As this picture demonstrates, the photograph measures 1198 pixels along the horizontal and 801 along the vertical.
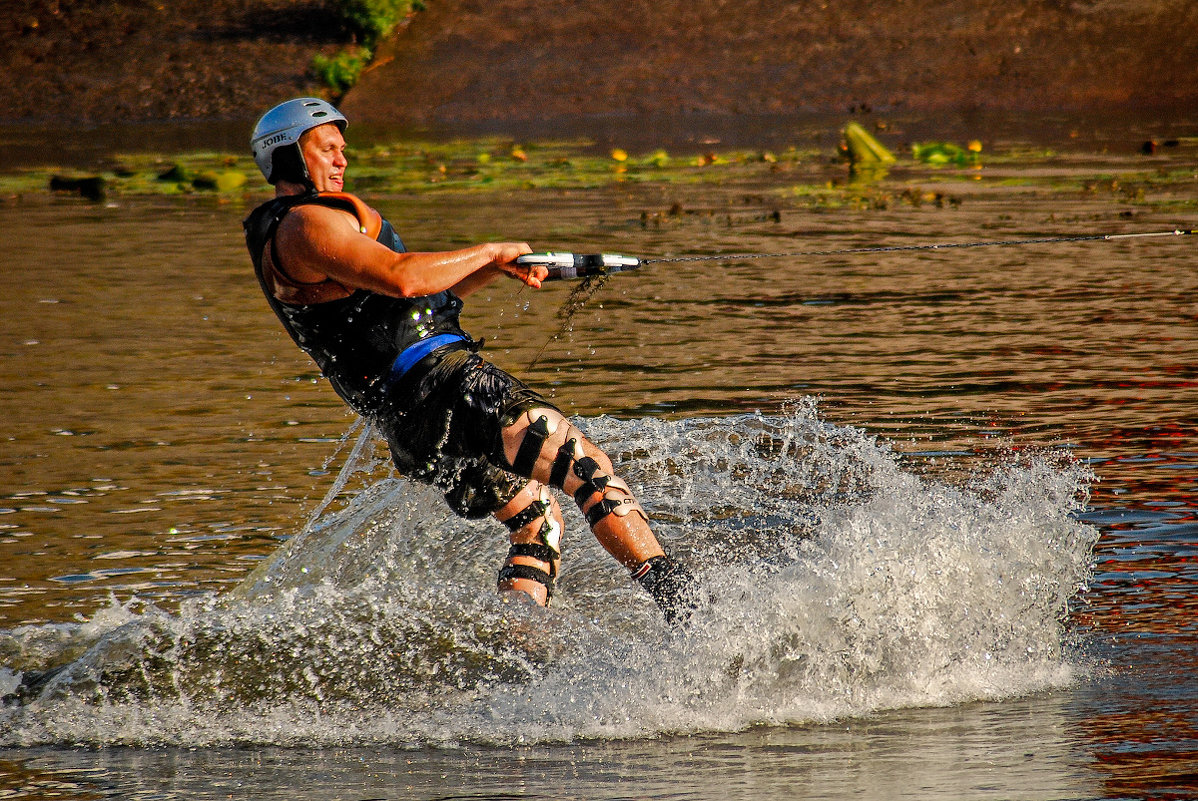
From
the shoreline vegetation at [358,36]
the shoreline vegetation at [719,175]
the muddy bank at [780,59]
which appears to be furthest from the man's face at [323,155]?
the shoreline vegetation at [358,36]

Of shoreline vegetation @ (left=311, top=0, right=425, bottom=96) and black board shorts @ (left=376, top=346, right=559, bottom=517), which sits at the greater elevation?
shoreline vegetation @ (left=311, top=0, right=425, bottom=96)

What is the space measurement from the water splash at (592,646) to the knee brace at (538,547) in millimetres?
117

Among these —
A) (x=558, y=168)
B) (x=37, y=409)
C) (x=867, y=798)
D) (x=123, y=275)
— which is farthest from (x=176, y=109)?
(x=867, y=798)

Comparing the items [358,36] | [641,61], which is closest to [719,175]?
[641,61]

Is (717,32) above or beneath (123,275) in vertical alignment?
above

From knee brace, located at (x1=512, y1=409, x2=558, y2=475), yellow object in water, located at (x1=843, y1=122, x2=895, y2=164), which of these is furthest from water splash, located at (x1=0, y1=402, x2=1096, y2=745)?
yellow object in water, located at (x1=843, y1=122, x2=895, y2=164)

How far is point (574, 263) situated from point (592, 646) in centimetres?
118

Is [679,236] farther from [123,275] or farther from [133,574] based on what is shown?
[133,574]

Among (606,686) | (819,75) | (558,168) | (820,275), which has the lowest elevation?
(606,686)

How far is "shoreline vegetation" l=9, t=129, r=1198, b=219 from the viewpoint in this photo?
17.8 meters

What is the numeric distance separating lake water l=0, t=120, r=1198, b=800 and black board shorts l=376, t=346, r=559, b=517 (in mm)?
467

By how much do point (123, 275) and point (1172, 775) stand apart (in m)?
11.6

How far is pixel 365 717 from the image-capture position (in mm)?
5000

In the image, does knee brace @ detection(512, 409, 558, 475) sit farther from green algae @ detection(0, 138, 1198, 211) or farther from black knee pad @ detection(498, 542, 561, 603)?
green algae @ detection(0, 138, 1198, 211)
